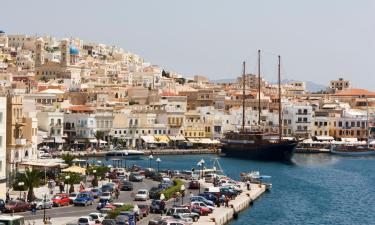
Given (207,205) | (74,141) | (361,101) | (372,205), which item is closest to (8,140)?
(207,205)

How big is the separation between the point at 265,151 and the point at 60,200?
57891 millimetres

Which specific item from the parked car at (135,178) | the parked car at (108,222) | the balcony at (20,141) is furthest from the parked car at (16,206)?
the parked car at (135,178)

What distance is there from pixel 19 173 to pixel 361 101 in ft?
371

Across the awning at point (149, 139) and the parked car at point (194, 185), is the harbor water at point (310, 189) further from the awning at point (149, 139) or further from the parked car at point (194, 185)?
the awning at point (149, 139)

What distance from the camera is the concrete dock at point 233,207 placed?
40.6 m

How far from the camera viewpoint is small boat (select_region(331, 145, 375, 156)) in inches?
4496

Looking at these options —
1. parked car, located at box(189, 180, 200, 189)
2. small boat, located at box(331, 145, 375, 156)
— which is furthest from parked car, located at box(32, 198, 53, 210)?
small boat, located at box(331, 145, 375, 156)

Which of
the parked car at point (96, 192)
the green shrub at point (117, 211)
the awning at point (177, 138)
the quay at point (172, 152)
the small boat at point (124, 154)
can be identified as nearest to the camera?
the green shrub at point (117, 211)

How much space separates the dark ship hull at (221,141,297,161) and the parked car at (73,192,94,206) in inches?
2171

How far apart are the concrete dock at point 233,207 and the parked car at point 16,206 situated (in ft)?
24.6

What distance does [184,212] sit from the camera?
40406 mm

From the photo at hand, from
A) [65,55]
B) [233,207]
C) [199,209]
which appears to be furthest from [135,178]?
[65,55]

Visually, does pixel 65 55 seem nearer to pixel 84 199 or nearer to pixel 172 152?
pixel 172 152

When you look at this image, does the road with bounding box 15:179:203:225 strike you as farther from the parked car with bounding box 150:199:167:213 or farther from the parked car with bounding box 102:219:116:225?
the parked car with bounding box 102:219:116:225
